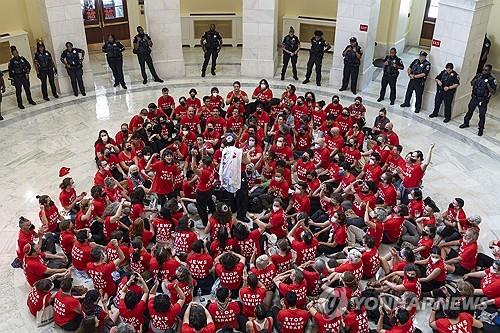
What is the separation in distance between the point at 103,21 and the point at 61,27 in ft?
14.0

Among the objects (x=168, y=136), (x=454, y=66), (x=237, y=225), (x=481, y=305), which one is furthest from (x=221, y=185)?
(x=454, y=66)

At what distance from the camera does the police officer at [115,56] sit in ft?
48.6

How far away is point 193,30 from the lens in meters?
18.7

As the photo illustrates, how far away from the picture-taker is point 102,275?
711 cm

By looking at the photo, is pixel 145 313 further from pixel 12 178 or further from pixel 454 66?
pixel 454 66

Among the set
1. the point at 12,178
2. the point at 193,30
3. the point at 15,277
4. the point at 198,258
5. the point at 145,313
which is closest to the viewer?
the point at 145,313

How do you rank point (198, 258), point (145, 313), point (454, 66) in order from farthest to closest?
point (454, 66), point (198, 258), point (145, 313)

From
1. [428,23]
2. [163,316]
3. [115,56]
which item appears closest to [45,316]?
[163,316]

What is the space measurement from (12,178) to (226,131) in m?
4.53

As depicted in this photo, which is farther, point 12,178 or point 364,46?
point 364,46

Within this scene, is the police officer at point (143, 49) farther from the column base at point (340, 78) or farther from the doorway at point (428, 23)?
the doorway at point (428, 23)

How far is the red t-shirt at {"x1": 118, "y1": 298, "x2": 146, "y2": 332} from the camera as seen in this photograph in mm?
6422

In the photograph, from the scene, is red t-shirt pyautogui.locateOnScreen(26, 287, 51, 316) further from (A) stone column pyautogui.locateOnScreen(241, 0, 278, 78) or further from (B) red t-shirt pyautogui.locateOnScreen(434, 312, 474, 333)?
(A) stone column pyautogui.locateOnScreen(241, 0, 278, 78)

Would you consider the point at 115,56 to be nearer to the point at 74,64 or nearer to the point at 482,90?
the point at 74,64
